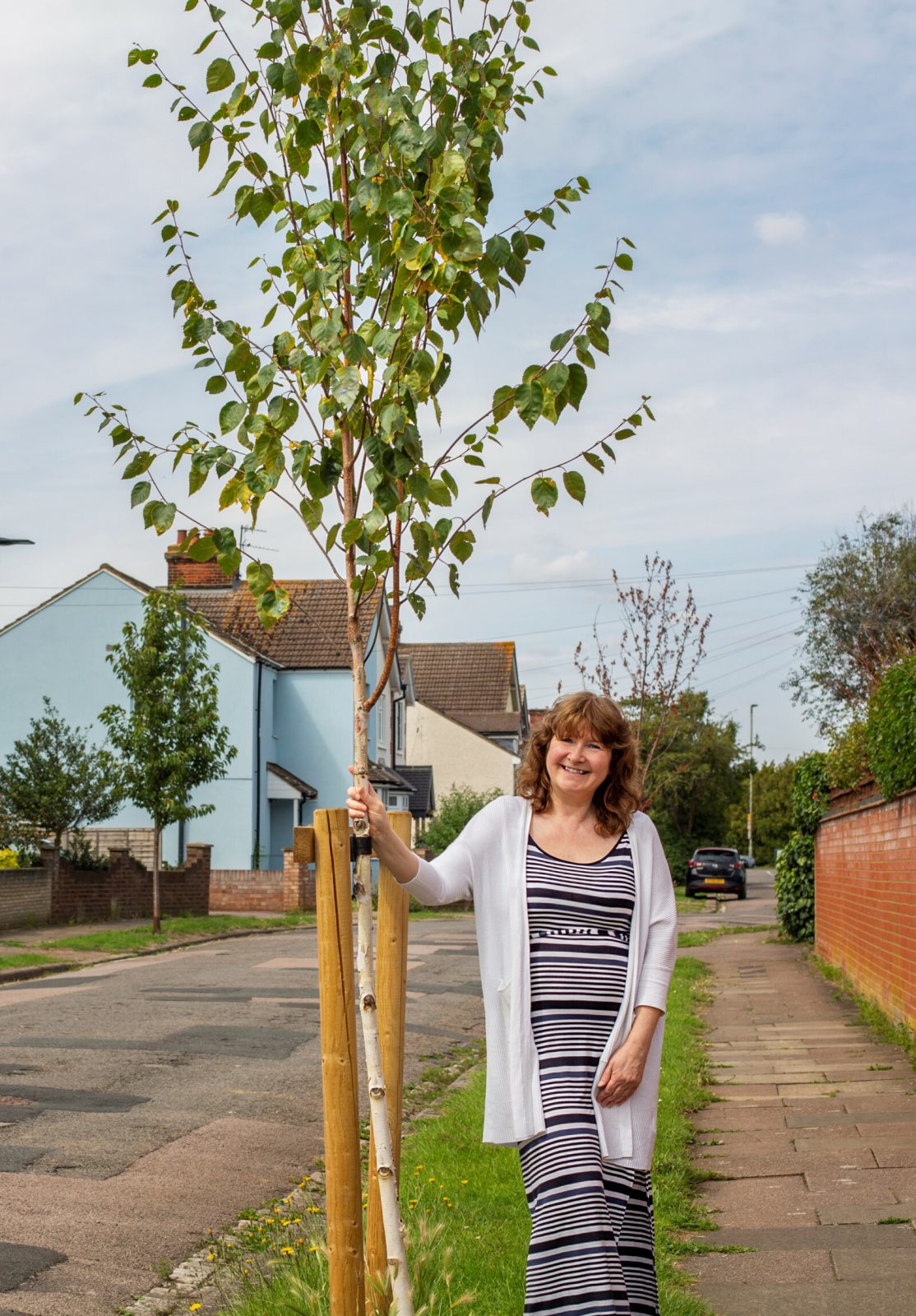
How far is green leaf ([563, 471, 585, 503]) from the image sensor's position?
3570mm

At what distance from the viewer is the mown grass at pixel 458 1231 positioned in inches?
163

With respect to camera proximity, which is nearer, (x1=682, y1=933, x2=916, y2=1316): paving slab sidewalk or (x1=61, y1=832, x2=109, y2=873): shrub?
(x1=682, y1=933, x2=916, y2=1316): paving slab sidewalk

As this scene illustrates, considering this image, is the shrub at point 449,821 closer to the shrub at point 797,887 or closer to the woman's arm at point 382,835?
the shrub at point 797,887

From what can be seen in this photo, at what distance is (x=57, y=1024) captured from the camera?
12.0 meters

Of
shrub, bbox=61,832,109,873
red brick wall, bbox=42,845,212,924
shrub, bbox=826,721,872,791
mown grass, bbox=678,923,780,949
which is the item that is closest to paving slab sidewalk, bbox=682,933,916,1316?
shrub, bbox=826,721,872,791

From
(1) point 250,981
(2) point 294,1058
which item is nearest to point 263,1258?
(2) point 294,1058

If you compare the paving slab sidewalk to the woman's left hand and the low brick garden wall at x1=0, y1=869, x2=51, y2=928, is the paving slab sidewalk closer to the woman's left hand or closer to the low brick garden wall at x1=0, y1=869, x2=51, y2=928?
the woman's left hand

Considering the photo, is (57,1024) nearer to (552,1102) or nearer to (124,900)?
(552,1102)

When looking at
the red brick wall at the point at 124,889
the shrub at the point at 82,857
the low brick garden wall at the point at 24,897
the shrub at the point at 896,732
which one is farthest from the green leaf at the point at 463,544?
the shrub at the point at 82,857

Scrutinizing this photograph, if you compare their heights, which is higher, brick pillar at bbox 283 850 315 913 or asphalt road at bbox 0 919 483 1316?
brick pillar at bbox 283 850 315 913

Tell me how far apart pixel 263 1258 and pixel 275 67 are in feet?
13.3

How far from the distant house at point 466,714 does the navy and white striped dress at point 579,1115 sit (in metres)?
46.8

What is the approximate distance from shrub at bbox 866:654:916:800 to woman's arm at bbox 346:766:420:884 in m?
7.24

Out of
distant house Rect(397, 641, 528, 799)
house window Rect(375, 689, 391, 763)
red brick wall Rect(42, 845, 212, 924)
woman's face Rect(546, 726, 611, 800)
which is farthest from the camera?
distant house Rect(397, 641, 528, 799)
